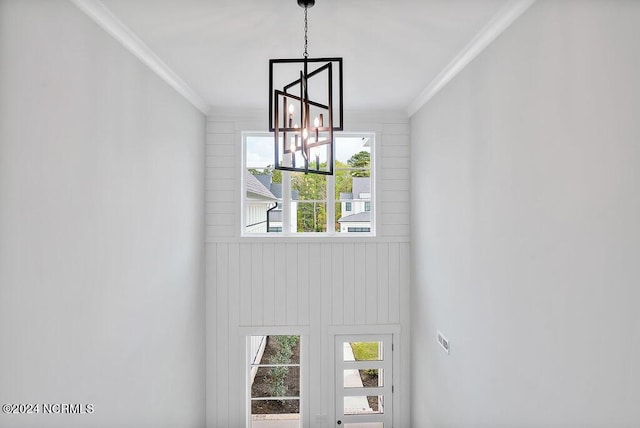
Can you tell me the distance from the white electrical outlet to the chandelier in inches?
67.1

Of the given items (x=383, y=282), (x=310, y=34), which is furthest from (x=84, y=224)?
(x=383, y=282)

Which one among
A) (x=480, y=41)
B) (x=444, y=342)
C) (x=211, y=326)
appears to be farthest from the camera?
(x=211, y=326)

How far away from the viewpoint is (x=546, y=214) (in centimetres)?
167

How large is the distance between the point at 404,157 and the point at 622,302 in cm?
288

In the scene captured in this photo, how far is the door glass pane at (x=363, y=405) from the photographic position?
4.02 m

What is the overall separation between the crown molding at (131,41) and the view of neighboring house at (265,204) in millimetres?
1178

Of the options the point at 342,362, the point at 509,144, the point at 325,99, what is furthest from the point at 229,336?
the point at 509,144

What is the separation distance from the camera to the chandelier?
1.63 meters

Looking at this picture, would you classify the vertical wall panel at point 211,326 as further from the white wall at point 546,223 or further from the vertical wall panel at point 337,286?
the white wall at point 546,223

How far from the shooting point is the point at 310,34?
7.34ft

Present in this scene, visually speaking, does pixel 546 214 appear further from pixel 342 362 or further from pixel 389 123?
pixel 342 362

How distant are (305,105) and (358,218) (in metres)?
2.59

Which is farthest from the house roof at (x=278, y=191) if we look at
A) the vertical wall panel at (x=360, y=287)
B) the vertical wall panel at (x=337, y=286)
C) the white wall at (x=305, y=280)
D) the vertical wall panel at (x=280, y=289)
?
the vertical wall panel at (x=360, y=287)

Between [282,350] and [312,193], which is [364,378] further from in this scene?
[312,193]
